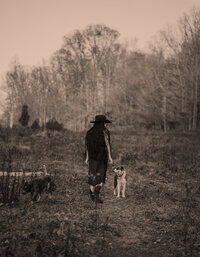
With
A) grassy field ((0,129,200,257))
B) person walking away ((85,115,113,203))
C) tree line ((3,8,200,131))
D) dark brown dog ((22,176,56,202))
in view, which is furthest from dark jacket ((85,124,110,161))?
tree line ((3,8,200,131))

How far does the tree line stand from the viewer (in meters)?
26.3

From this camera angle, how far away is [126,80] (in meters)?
35.7

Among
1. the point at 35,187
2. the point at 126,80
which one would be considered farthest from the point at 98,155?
the point at 126,80

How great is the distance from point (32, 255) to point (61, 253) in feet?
1.22

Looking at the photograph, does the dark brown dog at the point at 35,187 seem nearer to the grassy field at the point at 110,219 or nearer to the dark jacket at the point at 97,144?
the grassy field at the point at 110,219

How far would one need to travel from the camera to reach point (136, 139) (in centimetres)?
1919

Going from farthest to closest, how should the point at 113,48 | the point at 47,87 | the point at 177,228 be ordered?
the point at 47,87
the point at 113,48
the point at 177,228

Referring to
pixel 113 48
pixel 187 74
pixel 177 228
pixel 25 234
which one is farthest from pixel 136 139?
pixel 113 48

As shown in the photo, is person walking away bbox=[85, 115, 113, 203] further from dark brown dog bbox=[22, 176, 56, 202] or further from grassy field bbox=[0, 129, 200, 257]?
dark brown dog bbox=[22, 176, 56, 202]

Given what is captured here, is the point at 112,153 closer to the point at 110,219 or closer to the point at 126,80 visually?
the point at 110,219

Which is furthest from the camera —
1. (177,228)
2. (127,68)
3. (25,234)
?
(127,68)

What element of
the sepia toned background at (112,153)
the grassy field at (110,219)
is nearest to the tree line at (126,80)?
the sepia toned background at (112,153)

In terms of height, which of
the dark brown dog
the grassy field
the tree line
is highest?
the tree line

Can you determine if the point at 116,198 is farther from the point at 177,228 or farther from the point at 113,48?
the point at 113,48
